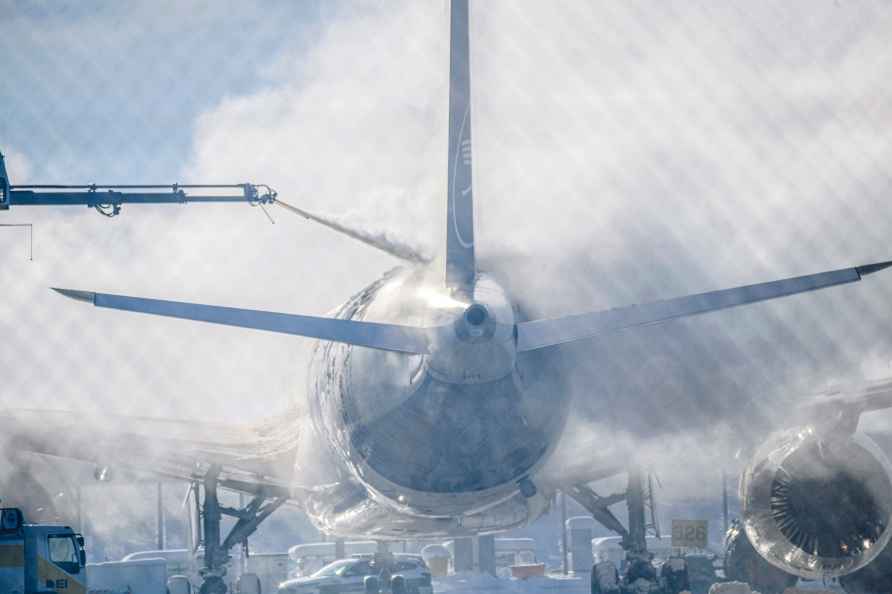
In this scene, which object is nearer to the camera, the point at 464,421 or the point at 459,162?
the point at 464,421

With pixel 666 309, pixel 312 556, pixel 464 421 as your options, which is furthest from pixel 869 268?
pixel 312 556

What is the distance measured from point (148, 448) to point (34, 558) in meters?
8.61

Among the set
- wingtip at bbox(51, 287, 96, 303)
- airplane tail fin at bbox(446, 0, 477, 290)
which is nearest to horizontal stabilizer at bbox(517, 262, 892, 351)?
airplane tail fin at bbox(446, 0, 477, 290)

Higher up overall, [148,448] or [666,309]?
[666,309]

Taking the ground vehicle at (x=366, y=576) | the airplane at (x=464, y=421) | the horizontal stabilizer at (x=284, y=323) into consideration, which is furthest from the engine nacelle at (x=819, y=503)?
the ground vehicle at (x=366, y=576)

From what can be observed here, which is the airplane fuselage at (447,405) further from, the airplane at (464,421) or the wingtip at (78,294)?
the wingtip at (78,294)

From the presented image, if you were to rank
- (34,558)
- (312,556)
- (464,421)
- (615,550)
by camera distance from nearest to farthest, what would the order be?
(464,421) < (34,558) < (615,550) < (312,556)

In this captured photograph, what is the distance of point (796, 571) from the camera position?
2239cm

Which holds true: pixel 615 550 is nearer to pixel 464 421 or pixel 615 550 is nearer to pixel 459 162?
pixel 464 421

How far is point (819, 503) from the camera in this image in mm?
22406

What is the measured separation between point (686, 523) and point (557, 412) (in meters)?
11.5

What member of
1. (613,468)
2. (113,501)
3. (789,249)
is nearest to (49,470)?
(613,468)

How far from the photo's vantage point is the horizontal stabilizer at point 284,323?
49.2 ft

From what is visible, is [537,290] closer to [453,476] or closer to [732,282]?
[453,476]
